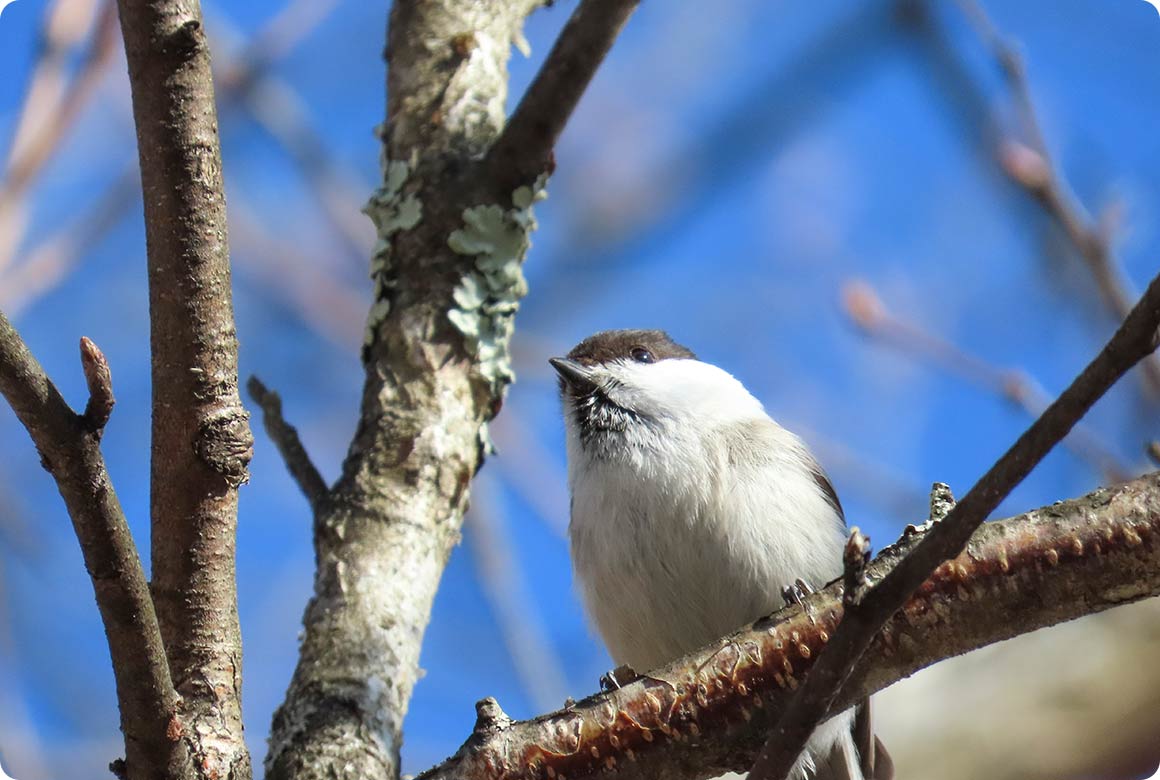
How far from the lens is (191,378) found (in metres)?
1.56

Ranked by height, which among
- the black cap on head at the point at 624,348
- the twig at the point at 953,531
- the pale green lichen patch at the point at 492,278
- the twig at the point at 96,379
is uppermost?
the black cap on head at the point at 624,348

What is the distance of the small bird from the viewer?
2688 millimetres

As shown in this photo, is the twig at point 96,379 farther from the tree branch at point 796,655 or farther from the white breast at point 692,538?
the white breast at point 692,538

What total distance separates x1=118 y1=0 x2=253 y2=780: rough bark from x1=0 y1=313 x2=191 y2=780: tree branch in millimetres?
77

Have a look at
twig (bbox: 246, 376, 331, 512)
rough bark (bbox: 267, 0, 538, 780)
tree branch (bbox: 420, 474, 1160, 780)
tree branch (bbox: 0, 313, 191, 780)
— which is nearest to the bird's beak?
rough bark (bbox: 267, 0, 538, 780)

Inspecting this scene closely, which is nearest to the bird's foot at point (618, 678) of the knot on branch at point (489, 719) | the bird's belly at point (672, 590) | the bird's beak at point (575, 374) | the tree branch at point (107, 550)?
the knot on branch at point (489, 719)

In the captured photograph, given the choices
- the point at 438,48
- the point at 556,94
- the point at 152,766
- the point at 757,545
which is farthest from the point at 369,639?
the point at 438,48

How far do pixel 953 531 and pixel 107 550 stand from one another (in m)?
1.01

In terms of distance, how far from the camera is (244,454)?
1.61 m

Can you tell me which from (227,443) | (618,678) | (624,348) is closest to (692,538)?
(618,678)

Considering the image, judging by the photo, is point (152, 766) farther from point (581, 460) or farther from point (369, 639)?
point (581, 460)

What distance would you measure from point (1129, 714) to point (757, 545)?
1425mm

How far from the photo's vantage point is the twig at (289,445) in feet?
8.51

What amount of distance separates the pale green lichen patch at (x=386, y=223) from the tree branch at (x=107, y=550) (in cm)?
139
